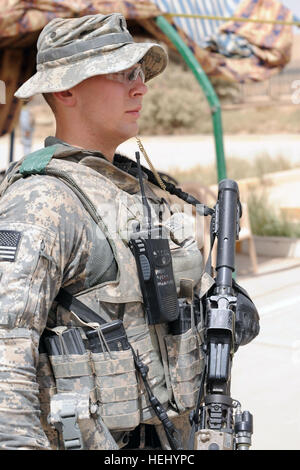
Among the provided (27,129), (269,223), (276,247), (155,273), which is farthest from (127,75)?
(27,129)

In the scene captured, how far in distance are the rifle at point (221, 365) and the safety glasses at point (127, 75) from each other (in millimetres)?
474

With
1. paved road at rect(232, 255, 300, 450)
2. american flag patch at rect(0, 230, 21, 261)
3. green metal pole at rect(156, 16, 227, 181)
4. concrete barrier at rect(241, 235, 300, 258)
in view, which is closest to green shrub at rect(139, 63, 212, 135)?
concrete barrier at rect(241, 235, 300, 258)

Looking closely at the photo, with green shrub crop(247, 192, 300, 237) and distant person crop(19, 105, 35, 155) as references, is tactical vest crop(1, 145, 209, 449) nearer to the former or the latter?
green shrub crop(247, 192, 300, 237)

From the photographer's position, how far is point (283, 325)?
5.48m

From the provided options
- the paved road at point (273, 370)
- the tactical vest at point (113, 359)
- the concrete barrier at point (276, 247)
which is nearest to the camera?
the tactical vest at point (113, 359)

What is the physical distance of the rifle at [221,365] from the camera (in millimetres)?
1737

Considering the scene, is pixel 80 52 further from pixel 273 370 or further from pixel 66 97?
pixel 273 370

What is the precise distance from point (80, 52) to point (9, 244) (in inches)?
23.0

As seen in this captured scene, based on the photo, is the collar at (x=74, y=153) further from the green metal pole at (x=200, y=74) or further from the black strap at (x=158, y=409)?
the green metal pole at (x=200, y=74)

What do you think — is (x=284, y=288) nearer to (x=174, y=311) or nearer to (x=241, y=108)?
(x=174, y=311)

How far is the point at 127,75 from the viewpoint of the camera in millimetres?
1902

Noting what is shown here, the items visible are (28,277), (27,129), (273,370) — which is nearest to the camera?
(28,277)

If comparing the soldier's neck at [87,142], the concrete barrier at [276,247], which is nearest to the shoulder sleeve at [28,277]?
the soldier's neck at [87,142]

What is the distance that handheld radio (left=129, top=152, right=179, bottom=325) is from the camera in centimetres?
175
